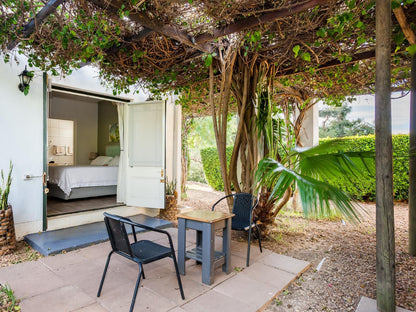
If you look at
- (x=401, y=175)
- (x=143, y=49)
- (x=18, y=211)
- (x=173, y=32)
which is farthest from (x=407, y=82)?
(x=18, y=211)

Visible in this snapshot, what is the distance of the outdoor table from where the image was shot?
2.42 metres

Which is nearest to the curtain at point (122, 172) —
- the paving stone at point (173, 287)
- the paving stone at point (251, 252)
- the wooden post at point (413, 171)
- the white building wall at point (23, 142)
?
the white building wall at point (23, 142)

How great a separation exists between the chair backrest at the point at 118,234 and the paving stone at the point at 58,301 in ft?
1.68

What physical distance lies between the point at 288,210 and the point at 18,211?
5.20m

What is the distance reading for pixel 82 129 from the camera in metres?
8.25

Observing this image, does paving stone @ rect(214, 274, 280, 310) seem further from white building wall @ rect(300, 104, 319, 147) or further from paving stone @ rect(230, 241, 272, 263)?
white building wall @ rect(300, 104, 319, 147)

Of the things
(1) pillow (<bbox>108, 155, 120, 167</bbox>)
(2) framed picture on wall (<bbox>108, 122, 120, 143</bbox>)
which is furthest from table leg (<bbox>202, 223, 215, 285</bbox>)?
(2) framed picture on wall (<bbox>108, 122, 120, 143</bbox>)

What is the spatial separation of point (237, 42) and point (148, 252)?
2787 mm

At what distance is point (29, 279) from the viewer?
2551 millimetres

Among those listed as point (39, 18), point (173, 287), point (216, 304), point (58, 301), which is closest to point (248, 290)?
point (216, 304)

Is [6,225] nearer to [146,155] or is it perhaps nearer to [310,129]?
[146,155]

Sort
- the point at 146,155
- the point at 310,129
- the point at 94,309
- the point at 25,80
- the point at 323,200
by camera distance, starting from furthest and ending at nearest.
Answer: the point at 310,129
the point at 146,155
the point at 25,80
the point at 94,309
the point at 323,200

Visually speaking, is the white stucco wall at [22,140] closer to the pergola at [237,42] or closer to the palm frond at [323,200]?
the pergola at [237,42]

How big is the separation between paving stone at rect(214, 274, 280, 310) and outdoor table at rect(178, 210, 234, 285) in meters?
0.15
